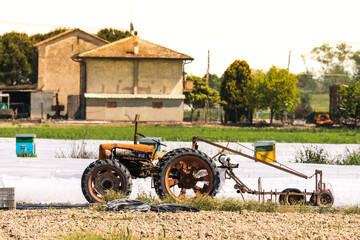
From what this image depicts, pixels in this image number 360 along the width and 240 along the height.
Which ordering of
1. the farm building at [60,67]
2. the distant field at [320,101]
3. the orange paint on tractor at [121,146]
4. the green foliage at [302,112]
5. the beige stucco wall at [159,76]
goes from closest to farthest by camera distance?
the orange paint on tractor at [121,146] → the beige stucco wall at [159,76] → the farm building at [60,67] → the green foliage at [302,112] → the distant field at [320,101]

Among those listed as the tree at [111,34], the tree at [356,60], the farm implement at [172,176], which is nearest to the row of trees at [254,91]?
the tree at [111,34]

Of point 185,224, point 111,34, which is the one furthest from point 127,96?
point 185,224

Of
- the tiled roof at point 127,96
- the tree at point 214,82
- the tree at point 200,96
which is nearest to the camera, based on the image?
the tiled roof at point 127,96

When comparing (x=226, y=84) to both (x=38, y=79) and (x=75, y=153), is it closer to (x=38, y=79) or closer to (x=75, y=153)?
(x=38, y=79)

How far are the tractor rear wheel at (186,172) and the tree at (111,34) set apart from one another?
61.8m

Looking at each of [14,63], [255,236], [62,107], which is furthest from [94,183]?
[14,63]

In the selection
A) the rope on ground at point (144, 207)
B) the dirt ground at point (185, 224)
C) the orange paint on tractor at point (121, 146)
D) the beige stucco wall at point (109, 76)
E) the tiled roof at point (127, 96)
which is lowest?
the dirt ground at point (185, 224)

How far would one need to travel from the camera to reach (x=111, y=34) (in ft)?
230

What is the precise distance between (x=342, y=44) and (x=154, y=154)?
133 meters

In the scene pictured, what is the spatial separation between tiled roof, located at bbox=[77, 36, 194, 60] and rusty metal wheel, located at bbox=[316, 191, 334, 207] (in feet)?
133

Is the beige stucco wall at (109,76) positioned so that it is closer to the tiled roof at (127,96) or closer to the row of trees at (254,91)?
the tiled roof at (127,96)

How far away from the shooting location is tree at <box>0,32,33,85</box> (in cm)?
6788

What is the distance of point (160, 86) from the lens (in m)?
51.1

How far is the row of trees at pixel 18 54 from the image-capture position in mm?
67938
